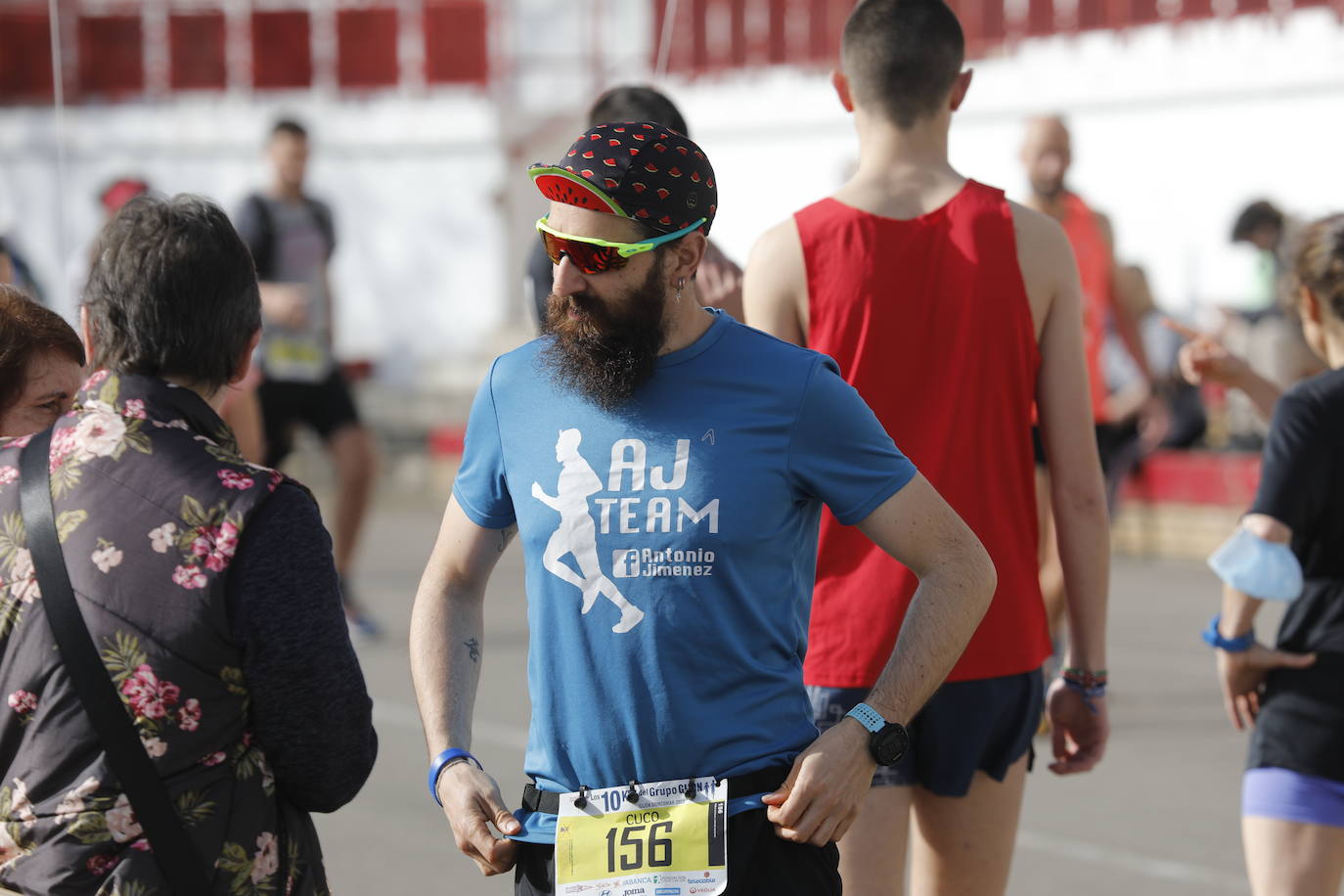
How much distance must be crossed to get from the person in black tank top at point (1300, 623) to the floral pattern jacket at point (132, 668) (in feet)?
6.26

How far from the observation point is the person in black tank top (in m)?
3.36

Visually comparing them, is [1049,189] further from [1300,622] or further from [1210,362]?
[1300,622]

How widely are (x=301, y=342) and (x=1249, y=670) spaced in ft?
17.8

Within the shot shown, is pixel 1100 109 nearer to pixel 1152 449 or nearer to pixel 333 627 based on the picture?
pixel 1152 449

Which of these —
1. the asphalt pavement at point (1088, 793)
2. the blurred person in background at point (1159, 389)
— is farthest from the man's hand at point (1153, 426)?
the asphalt pavement at point (1088, 793)

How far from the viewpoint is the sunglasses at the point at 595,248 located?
8.02ft

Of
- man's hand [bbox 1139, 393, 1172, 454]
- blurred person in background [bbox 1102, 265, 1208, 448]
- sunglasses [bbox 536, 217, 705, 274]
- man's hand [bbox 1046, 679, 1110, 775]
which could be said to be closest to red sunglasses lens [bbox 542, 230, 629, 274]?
sunglasses [bbox 536, 217, 705, 274]

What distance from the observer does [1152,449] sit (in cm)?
1246

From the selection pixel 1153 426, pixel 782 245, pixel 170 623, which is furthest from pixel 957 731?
pixel 1153 426

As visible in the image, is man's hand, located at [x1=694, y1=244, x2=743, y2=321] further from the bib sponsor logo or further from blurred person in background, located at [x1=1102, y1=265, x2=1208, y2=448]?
blurred person in background, located at [x1=1102, y1=265, x2=1208, y2=448]

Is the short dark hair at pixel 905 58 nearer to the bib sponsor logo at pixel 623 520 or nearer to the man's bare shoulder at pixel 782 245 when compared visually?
the man's bare shoulder at pixel 782 245

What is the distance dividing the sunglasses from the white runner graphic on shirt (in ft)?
0.76

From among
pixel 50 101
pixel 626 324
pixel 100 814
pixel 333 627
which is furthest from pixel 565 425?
Result: pixel 50 101

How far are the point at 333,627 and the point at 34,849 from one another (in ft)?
1.61
